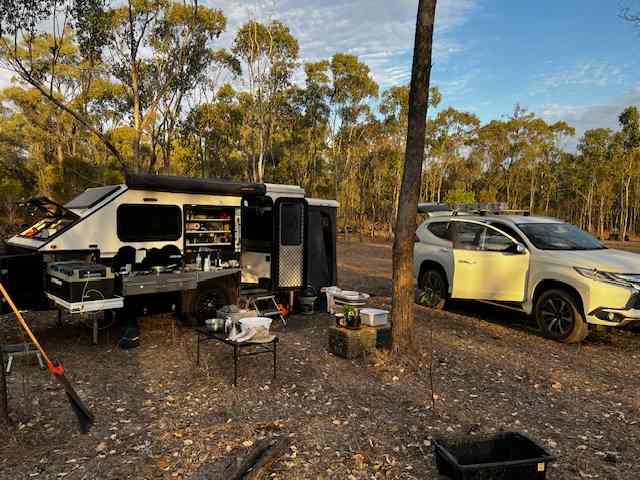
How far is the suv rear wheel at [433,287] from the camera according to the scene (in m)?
9.09

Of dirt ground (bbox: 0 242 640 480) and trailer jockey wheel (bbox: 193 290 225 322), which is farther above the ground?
trailer jockey wheel (bbox: 193 290 225 322)

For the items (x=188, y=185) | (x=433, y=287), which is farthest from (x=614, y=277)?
(x=188, y=185)

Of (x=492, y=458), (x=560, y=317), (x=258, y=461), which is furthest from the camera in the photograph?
(x=560, y=317)

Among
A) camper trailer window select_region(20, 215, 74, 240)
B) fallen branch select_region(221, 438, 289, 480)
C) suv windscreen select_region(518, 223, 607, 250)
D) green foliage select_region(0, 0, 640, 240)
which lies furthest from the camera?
green foliage select_region(0, 0, 640, 240)

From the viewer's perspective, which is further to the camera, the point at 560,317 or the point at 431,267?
the point at 431,267

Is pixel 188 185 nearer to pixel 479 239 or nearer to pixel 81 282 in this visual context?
pixel 81 282

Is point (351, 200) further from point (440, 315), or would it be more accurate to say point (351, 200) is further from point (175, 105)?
point (440, 315)

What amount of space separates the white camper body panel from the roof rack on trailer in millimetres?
5106

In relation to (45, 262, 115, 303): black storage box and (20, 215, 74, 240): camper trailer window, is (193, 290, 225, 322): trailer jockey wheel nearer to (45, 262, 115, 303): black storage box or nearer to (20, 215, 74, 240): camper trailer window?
(45, 262, 115, 303): black storage box

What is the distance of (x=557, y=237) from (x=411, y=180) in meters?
3.66

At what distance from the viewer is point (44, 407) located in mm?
4473

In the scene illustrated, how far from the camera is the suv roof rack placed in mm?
9188

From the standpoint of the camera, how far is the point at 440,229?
942 cm

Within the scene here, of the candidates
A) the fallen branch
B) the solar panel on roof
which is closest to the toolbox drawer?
the solar panel on roof
